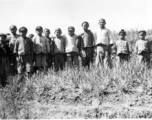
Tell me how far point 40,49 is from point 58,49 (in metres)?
0.55

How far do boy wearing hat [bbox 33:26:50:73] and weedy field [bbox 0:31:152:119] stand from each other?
0.92 m

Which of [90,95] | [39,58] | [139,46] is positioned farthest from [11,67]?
[139,46]

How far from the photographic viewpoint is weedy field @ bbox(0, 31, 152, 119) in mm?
4446

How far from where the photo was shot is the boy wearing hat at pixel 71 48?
6.96 m

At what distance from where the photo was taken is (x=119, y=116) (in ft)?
13.8

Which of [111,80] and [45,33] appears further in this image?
[45,33]

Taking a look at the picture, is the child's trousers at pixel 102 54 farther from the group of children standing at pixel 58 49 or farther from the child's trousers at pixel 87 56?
the child's trousers at pixel 87 56

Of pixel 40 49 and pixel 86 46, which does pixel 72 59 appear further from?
pixel 40 49

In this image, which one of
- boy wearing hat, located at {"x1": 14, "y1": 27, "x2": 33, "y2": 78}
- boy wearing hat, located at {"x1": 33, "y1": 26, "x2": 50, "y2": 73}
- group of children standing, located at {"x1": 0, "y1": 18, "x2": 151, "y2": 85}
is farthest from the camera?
boy wearing hat, located at {"x1": 33, "y1": 26, "x2": 50, "y2": 73}

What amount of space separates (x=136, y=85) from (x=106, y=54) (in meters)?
2.11

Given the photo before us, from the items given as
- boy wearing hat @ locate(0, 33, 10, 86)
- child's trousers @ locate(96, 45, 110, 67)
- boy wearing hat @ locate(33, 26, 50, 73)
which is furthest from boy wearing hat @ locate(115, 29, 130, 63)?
boy wearing hat @ locate(0, 33, 10, 86)

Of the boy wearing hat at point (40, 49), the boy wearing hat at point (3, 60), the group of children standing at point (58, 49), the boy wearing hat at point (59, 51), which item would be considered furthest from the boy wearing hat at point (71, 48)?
the boy wearing hat at point (3, 60)

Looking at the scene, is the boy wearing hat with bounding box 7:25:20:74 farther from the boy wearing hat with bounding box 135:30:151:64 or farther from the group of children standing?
the boy wearing hat with bounding box 135:30:151:64

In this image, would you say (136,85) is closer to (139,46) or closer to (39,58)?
(139,46)
